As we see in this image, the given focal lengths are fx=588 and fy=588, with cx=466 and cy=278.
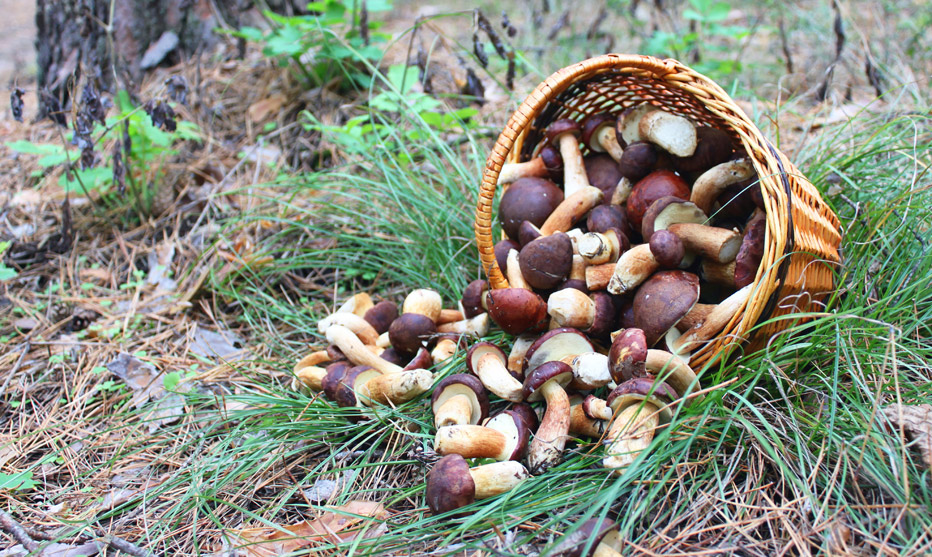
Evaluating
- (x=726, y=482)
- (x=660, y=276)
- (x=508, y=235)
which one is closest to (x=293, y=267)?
(x=508, y=235)

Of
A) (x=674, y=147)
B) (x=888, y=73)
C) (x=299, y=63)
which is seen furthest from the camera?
(x=299, y=63)

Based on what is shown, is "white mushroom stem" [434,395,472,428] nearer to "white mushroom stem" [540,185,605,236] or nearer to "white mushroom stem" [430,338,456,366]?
"white mushroom stem" [430,338,456,366]

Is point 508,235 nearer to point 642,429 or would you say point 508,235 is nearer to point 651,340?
point 651,340

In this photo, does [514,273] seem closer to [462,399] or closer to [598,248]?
[598,248]

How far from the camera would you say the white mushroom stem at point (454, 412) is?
5.67 feet

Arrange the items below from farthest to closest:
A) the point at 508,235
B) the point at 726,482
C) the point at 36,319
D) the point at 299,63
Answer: the point at 299,63 < the point at 36,319 < the point at 508,235 < the point at 726,482

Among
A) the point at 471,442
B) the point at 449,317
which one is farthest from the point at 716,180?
the point at 471,442

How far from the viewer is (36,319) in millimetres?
2734

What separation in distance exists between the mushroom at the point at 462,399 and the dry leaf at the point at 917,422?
3.46ft

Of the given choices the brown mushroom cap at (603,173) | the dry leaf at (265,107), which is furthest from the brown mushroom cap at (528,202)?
the dry leaf at (265,107)

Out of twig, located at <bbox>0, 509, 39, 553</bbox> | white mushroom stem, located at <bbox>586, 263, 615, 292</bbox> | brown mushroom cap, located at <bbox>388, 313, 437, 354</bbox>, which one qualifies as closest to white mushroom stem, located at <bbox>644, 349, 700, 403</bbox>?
white mushroom stem, located at <bbox>586, 263, 615, 292</bbox>

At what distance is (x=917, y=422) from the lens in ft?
4.64

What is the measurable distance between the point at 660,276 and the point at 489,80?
2.86m

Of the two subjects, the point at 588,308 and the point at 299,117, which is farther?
the point at 299,117
